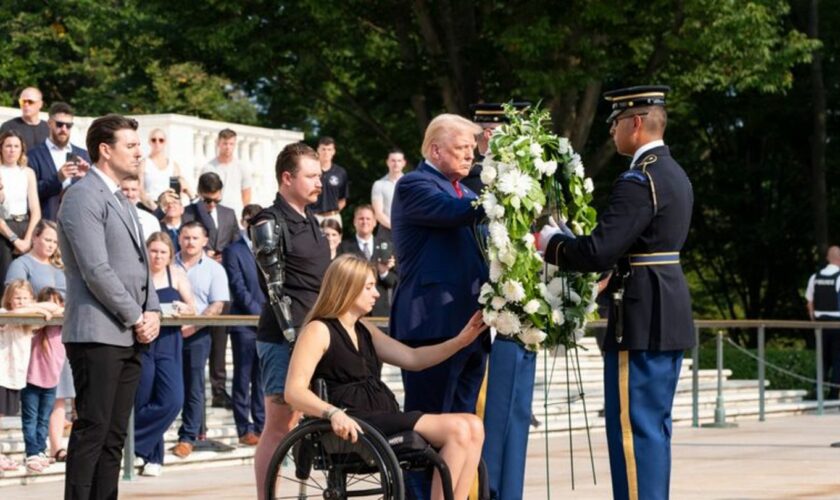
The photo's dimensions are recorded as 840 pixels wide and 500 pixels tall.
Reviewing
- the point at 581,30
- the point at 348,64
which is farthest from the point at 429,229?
the point at 348,64

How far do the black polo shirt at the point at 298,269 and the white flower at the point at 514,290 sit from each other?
1531 millimetres

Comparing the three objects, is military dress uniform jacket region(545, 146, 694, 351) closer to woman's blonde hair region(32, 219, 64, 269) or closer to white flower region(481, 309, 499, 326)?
white flower region(481, 309, 499, 326)

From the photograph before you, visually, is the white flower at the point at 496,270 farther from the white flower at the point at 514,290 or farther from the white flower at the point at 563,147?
the white flower at the point at 563,147

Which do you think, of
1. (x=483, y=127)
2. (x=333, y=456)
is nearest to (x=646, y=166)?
(x=483, y=127)

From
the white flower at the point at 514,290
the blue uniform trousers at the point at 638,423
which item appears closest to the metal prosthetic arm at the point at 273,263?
the white flower at the point at 514,290

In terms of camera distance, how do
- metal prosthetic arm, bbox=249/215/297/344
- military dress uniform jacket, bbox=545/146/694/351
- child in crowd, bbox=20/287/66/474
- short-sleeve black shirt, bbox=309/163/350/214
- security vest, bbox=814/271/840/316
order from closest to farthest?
military dress uniform jacket, bbox=545/146/694/351 → metal prosthetic arm, bbox=249/215/297/344 → child in crowd, bbox=20/287/66/474 → short-sleeve black shirt, bbox=309/163/350/214 → security vest, bbox=814/271/840/316

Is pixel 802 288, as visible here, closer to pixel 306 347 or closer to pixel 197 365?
pixel 197 365

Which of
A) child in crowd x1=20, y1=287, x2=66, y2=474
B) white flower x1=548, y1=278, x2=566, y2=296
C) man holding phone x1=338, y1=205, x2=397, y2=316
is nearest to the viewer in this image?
white flower x1=548, y1=278, x2=566, y2=296

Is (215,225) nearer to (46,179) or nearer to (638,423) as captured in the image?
(46,179)

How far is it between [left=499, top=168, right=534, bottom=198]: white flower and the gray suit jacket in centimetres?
183

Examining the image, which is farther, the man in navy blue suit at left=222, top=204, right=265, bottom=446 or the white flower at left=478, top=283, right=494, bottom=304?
the man in navy blue suit at left=222, top=204, right=265, bottom=446

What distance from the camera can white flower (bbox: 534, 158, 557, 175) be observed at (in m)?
8.28

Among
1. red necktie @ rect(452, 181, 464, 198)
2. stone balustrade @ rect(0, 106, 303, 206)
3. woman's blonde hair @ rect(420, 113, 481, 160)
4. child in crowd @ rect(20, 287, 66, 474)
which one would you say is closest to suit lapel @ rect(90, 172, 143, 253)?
woman's blonde hair @ rect(420, 113, 481, 160)

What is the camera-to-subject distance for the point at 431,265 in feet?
27.8
